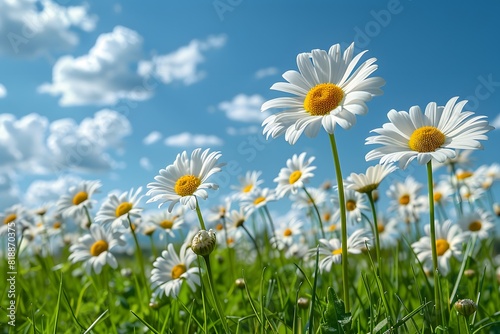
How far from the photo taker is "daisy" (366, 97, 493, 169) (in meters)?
1.98

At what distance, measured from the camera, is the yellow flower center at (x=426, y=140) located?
2.11 meters

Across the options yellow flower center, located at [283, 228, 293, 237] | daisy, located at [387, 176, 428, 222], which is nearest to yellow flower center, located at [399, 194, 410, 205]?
daisy, located at [387, 176, 428, 222]

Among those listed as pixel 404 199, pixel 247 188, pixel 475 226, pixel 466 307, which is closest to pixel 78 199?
pixel 247 188

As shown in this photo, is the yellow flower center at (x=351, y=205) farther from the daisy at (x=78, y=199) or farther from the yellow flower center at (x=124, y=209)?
the daisy at (x=78, y=199)

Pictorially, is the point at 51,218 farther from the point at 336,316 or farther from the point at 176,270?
the point at 336,316

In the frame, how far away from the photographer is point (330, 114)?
1.92m

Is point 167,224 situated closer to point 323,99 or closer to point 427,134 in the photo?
point 323,99

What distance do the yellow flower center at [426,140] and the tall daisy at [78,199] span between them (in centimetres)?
275

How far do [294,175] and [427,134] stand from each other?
1.63m

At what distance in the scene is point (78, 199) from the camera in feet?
13.6

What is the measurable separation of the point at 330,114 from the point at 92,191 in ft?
9.08

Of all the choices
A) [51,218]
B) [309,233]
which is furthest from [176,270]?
[51,218]

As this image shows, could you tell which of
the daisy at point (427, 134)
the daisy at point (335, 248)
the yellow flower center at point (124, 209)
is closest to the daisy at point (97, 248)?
the yellow flower center at point (124, 209)

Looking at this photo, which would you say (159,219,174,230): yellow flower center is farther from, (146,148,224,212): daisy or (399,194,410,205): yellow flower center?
(399,194,410,205): yellow flower center
